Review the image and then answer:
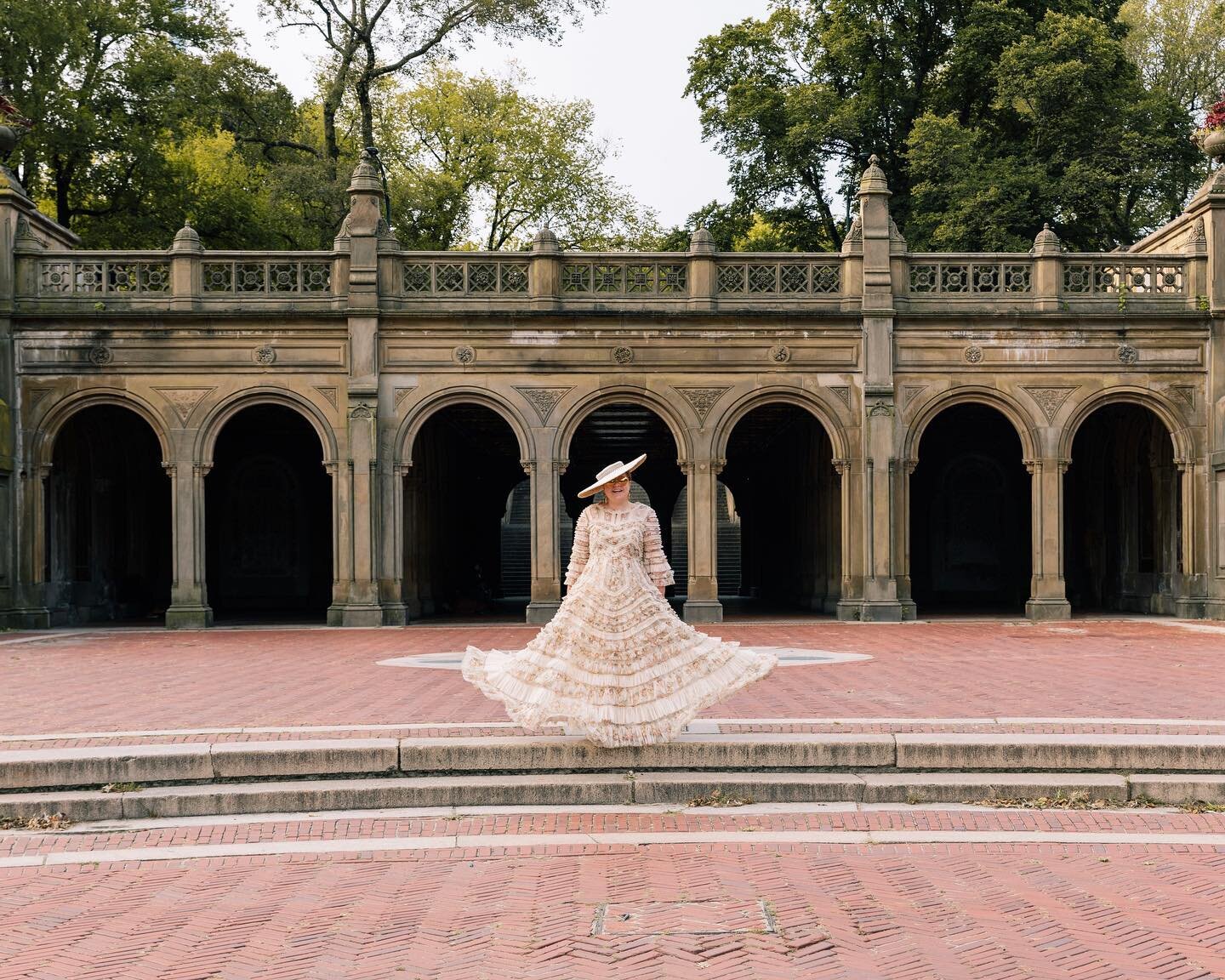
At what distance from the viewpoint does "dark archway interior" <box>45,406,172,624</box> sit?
78.5 ft

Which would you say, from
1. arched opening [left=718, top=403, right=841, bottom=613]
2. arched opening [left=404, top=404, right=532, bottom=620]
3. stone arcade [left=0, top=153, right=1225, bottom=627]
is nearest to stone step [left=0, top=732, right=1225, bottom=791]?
stone arcade [left=0, top=153, right=1225, bottom=627]

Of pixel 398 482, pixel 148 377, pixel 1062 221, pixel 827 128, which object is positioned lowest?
pixel 398 482

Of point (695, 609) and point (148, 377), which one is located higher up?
point (148, 377)

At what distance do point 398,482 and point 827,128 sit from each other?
19.4m

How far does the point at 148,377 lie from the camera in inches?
886

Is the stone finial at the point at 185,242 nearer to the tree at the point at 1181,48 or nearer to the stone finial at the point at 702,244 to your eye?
the stone finial at the point at 702,244

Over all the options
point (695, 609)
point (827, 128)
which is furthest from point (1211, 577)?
point (827, 128)

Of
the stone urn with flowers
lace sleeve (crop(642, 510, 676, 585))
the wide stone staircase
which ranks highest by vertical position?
the stone urn with flowers

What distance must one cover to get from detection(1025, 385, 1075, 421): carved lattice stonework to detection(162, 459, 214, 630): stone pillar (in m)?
15.9

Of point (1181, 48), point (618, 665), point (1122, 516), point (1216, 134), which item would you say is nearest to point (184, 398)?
point (618, 665)

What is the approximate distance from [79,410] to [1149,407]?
67.0ft

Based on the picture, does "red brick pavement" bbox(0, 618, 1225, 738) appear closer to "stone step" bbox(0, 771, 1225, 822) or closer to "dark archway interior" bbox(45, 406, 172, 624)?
"stone step" bbox(0, 771, 1225, 822)

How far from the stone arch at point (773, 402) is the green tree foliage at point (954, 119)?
1182 cm

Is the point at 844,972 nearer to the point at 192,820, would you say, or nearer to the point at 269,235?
the point at 192,820
